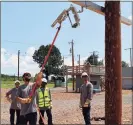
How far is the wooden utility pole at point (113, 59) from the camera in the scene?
21.3ft

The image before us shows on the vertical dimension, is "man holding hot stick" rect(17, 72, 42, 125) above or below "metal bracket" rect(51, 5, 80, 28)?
below

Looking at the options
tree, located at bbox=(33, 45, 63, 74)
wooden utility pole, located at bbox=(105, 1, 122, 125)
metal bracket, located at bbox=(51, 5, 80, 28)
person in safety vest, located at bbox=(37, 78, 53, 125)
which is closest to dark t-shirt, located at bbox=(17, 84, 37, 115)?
person in safety vest, located at bbox=(37, 78, 53, 125)

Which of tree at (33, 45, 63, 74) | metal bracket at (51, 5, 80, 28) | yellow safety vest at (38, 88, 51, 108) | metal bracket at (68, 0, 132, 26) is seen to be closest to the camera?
metal bracket at (51, 5, 80, 28)

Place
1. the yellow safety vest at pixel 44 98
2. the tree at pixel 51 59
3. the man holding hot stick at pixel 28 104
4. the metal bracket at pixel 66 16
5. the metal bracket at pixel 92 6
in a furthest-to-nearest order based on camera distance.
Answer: the tree at pixel 51 59
the yellow safety vest at pixel 44 98
the man holding hot stick at pixel 28 104
the metal bracket at pixel 92 6
the metal bracket at pixel 66 16

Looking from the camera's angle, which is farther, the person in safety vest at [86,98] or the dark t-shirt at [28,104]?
the person in safety vest at [86,98]

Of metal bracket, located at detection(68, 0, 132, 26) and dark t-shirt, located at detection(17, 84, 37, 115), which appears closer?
metal bracket, located at detection(68, 0, 132, 26)

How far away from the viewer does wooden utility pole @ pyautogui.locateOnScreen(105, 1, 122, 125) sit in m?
6.50

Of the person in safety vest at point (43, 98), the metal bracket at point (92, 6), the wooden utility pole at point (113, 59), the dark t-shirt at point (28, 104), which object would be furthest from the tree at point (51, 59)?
the wooden utility pole at point (113, 59)

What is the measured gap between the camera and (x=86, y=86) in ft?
34.2

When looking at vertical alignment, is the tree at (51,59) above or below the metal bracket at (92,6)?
above

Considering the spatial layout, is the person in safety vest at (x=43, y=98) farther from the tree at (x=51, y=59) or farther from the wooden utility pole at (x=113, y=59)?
the tree at (x=51, y=59)

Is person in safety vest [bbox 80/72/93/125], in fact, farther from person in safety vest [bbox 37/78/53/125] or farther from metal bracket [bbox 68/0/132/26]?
metal bracket [bbox 68/0/132/26]

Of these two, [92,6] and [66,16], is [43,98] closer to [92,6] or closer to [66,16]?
[92,6]

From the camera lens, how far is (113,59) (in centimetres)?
650
